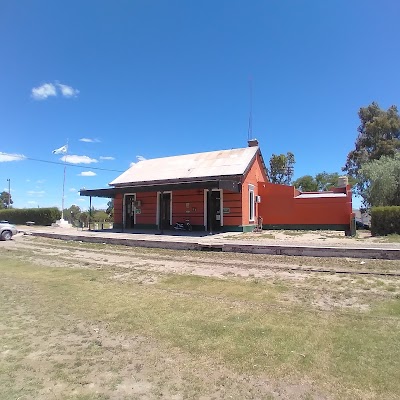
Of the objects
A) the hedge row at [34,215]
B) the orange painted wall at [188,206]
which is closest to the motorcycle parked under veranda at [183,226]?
the orange painted wall at [188,206]

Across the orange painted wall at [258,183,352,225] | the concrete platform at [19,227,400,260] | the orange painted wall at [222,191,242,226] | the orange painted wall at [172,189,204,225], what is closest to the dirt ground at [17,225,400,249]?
the concrete platform at [19,227,400,260]

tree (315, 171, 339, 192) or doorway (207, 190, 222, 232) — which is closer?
doorway (207, 190, 222, 232)

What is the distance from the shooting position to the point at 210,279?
27.5 feet

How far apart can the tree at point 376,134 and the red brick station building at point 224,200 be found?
17.8 meters

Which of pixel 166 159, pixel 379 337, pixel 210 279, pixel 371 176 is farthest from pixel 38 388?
pixel 371 176

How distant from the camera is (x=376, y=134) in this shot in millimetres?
40812

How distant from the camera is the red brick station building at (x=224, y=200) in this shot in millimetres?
21078

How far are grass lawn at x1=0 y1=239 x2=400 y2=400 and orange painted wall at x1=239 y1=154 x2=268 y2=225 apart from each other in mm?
14034

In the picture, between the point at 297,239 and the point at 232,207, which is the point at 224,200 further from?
the point at 297,239

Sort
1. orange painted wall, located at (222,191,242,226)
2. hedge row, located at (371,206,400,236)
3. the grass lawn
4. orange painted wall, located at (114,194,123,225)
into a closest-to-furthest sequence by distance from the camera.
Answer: the grass lawn < hedge row, located at (371,206,400,236) < orange painted wall, located at (222,191,242,226) < orange painted wall, located at (114,194,123,225)

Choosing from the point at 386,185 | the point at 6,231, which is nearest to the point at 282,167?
the point at 386,185

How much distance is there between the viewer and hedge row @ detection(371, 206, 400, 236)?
655 inches

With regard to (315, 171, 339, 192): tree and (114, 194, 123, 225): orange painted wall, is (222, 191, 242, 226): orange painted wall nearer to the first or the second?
(114, 194, 123, 225): orange painted wall

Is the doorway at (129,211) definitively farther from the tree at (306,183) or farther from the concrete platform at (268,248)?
the tree at (306,183)
